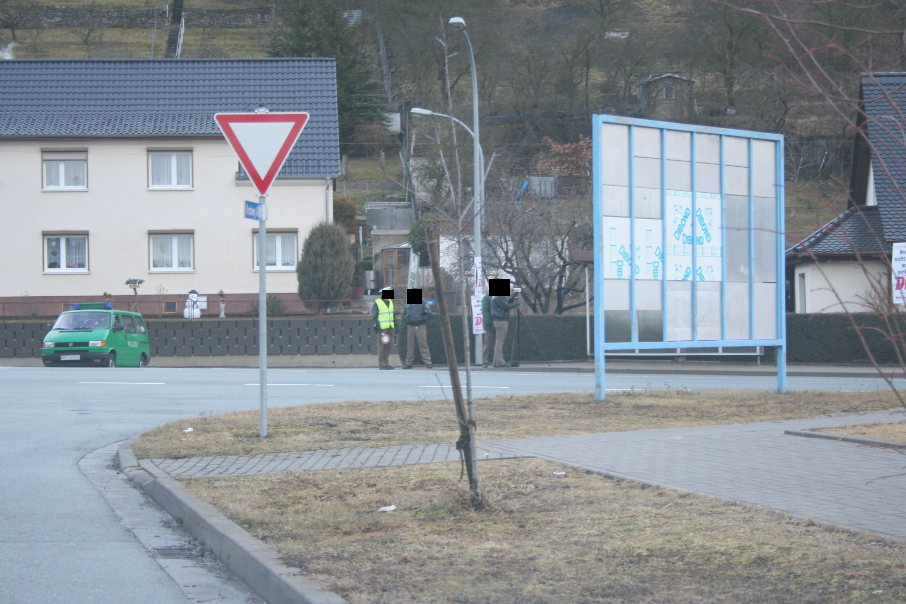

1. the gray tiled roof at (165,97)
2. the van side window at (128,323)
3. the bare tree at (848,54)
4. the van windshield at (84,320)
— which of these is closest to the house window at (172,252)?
the gray tiled roof at (165,97)

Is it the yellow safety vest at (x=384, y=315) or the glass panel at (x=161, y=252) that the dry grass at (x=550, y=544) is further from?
the glass panel at (x=161, y=252)

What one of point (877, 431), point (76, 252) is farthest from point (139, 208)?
point (877, 431)

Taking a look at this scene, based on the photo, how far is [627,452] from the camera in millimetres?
9188

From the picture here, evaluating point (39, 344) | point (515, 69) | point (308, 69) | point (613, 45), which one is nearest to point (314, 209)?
point (308, 69)

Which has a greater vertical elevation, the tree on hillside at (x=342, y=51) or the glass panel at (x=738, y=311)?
the tree on hillside at (x=342, y=51)

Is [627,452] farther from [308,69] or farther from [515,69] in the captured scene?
[515,69]

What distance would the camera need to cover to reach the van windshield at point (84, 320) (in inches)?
1084

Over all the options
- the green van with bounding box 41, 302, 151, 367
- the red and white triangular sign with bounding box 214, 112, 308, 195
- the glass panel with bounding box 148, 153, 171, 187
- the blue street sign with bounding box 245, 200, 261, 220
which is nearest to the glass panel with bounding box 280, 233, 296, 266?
the glass panel with bounding box 148, 153, 171, 187

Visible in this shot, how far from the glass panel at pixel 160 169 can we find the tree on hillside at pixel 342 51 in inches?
1034

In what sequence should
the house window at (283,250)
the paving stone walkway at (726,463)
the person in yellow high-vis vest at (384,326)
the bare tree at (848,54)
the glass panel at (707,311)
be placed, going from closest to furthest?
the bare tree at (848,54) → the paving stone walkway at (726,463) → the glass panel at (707,311) → the person in yellow high-vis vest at (384,326) → the house window at (283,250)

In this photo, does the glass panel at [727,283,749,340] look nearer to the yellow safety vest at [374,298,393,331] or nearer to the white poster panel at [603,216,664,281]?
the white poster panel at [603,216,664,281]

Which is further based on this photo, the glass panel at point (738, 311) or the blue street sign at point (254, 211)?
the glass panel at point (738, 311)

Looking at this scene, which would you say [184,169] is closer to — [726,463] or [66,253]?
[66,253]

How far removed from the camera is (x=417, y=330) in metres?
26.1
